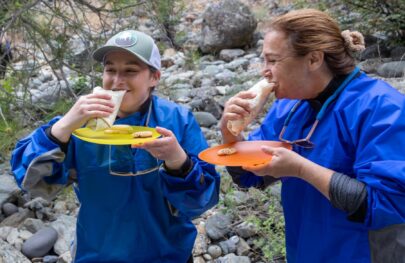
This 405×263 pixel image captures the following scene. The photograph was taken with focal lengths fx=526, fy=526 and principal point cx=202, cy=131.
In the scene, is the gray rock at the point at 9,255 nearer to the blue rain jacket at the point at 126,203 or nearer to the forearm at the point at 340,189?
the blue rain jacket at the point at 126,203

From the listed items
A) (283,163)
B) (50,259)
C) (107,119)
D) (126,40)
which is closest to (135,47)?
(126,40)

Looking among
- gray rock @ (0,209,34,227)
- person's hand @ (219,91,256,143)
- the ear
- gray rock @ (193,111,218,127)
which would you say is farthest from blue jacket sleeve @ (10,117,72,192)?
gray rock @ (193,111,218,127)

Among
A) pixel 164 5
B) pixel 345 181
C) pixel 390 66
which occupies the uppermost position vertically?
pixel 164 5

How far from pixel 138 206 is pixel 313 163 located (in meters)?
0.92

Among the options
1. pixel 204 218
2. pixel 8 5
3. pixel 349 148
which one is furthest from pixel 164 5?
pixel 349 148

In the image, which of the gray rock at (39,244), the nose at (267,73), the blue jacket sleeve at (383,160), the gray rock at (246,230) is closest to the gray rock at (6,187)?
the gray rock at (39,244)

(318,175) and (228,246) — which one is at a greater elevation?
(318,175)

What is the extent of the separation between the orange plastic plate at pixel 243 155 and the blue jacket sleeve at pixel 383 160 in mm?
359

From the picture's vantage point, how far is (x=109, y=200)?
2.50 m

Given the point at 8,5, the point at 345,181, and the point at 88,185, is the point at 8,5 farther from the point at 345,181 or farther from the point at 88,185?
the point at 345,181

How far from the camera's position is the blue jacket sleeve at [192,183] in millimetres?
2381

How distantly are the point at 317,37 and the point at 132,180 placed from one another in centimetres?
107

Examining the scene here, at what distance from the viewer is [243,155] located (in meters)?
2.25

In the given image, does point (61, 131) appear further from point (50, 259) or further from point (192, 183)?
point (50, 259)
